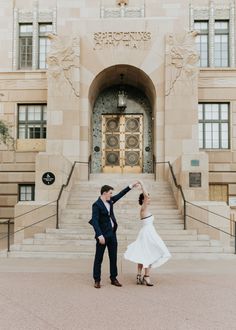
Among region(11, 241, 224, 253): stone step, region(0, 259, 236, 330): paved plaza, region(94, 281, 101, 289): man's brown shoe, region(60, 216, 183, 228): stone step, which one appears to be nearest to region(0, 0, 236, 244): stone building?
region(60, 216, 183, 228): stone step

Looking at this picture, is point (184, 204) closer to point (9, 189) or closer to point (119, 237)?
point (119, 237)

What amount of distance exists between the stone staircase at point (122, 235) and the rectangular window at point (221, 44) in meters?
9.12

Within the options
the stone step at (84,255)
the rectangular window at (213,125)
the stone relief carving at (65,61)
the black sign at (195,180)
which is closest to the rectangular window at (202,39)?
the rectangular window at (213,125)

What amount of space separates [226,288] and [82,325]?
3598 mm

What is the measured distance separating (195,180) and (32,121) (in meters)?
10.1

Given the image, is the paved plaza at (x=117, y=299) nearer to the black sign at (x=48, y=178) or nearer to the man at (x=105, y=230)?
the man at (x=105, y=230)

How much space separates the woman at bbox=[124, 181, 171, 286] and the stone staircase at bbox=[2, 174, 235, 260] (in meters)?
3.92

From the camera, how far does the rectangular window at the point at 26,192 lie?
22188mm

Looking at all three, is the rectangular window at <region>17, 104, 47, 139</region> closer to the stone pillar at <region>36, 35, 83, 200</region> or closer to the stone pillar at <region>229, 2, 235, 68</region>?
the stone pillar at <region>36, 35, 83, 200</region>

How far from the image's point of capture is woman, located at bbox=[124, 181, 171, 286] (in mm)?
8859

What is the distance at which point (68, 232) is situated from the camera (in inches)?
557

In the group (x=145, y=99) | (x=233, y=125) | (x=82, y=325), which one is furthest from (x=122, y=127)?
(x=82, y=325)

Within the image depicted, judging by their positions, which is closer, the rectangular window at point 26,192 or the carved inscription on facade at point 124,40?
the carved inscription on facade at point 124,40

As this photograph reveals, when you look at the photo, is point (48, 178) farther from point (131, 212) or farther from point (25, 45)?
point (25, 45)
